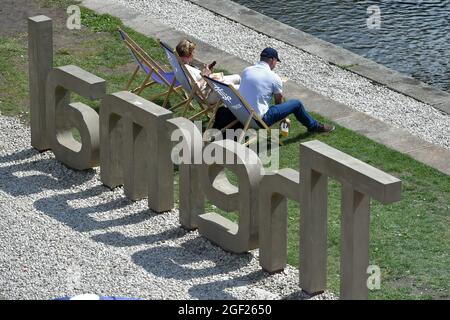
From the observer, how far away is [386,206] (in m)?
13.0

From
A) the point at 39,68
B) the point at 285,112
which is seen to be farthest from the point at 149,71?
the point at 285,112

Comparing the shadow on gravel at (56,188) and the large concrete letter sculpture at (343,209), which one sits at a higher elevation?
the large concrete letter sculpture at (343,209)

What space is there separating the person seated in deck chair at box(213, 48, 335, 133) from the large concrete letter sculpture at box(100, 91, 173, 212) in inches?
64.3

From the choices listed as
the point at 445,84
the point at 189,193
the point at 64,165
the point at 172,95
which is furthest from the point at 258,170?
the point at 445,84

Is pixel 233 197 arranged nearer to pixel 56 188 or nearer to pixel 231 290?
pixel 231 290

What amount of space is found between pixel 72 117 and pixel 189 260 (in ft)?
8.36

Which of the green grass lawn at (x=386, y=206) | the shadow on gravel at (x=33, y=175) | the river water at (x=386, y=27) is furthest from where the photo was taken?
the river water at (x=386, y=27)

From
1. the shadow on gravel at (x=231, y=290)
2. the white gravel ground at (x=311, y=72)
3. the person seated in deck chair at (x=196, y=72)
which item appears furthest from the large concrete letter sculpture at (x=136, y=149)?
the white gravel ground at (x=311, y=72)

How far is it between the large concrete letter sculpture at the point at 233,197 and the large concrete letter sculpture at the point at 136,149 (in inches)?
23.4

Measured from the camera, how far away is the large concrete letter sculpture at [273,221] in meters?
11.4

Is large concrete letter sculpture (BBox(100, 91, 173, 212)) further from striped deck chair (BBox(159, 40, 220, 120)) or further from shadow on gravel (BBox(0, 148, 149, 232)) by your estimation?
striped deck chair (BBox(159, 40, 220, 120))
